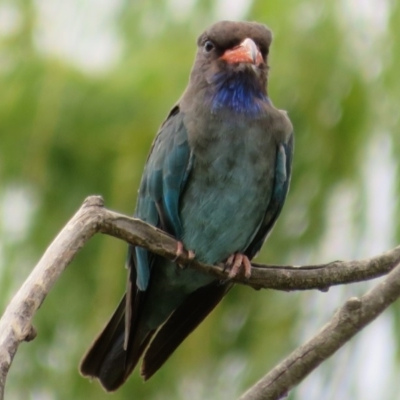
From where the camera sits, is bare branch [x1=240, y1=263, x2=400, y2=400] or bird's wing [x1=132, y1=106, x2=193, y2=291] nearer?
bare branch [x1=240, y1=263, x2=400, y2=400]

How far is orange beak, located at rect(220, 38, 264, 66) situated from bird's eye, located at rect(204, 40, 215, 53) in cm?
8

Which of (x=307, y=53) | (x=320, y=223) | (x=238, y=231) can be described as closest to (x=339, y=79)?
(x=307, y=53)

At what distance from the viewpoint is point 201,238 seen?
5125 mm

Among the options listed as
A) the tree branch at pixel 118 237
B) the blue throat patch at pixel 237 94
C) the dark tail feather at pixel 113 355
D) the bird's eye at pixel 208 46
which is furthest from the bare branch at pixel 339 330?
the bird's eye at pixel 208 46

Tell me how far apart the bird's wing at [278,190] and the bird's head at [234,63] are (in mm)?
260

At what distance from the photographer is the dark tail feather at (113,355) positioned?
5172mm

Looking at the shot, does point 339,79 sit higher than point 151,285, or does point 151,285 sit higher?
point 339,79

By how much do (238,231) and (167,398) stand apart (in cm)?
127

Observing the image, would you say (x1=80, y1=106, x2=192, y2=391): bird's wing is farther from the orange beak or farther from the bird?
the orange beak

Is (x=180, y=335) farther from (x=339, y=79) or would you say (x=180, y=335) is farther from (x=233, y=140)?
(x=339, y=79)

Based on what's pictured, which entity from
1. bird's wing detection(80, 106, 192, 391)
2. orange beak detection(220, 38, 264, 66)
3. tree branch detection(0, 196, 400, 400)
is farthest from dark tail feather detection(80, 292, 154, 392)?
orange beak detection(220, 38, 264, 66)

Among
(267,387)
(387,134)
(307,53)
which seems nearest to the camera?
(267,387)

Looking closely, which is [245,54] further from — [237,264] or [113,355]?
[113,355]

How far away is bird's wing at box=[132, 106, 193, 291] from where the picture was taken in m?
5.14
